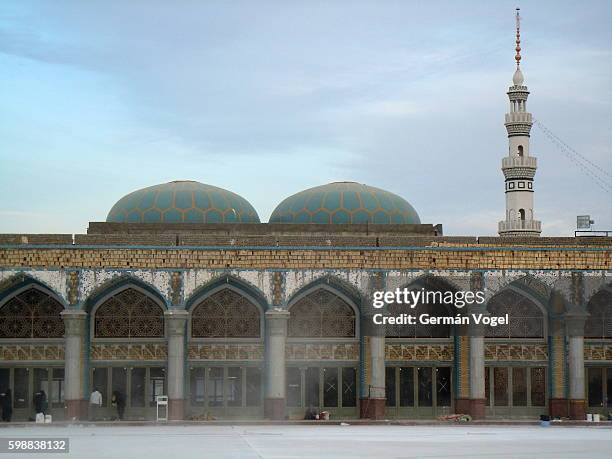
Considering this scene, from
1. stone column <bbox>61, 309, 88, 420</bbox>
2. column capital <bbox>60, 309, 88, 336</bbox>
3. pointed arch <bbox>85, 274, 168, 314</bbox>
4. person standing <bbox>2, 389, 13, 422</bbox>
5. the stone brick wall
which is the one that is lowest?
person standing <bbox>2, 389, 13, 422</bbox>

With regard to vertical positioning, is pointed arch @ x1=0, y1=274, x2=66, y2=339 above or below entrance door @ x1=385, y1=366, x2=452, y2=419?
above

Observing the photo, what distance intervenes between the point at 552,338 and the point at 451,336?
3.53 metres

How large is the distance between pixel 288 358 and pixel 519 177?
29.3 meters

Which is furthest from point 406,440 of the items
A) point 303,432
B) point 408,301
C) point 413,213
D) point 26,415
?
point 413,213

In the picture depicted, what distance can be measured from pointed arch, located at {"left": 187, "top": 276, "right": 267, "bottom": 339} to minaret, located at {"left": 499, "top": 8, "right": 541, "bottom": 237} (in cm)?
2820

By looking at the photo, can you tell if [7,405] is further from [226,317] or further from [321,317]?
[321,317]

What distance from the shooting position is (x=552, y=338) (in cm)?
4150

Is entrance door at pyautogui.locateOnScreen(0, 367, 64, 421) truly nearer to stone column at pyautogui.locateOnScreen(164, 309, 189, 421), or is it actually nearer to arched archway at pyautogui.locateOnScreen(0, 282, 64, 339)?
arched archway at pyautogui.locateOnScreen(0, 282, 64, 339)

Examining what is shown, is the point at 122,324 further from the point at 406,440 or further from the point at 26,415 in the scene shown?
the point at 406,440

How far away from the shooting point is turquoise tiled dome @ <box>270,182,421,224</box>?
1813 inches

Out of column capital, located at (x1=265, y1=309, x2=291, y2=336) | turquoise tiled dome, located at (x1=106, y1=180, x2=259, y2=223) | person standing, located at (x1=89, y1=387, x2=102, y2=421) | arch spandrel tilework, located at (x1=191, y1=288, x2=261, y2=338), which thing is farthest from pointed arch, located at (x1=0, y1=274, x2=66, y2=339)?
column capital, located at (x1=265, y1=309, x2=291, y2=336)

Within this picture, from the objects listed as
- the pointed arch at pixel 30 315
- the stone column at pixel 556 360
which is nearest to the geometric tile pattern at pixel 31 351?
the pointed arch at pixel 30 315

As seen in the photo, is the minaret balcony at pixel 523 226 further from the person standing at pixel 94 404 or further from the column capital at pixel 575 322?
the person standing at pixel 94 404

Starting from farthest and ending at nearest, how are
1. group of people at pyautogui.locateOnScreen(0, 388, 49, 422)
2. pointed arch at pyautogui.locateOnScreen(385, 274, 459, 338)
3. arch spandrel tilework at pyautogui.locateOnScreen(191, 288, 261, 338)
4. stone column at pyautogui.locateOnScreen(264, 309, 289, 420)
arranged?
pointed arch at pyautogui.locateOnScreen(385, 274, 459, 338) < arch spandrel tilework at pyautogui.locateOnScreen(191, 288, 261, 338) < stone column at pyautogui.locateOnScreen(264, 309, 289, 420) < group of people at pyautogui.locateOnScreen(0, 388, 49, 422)
